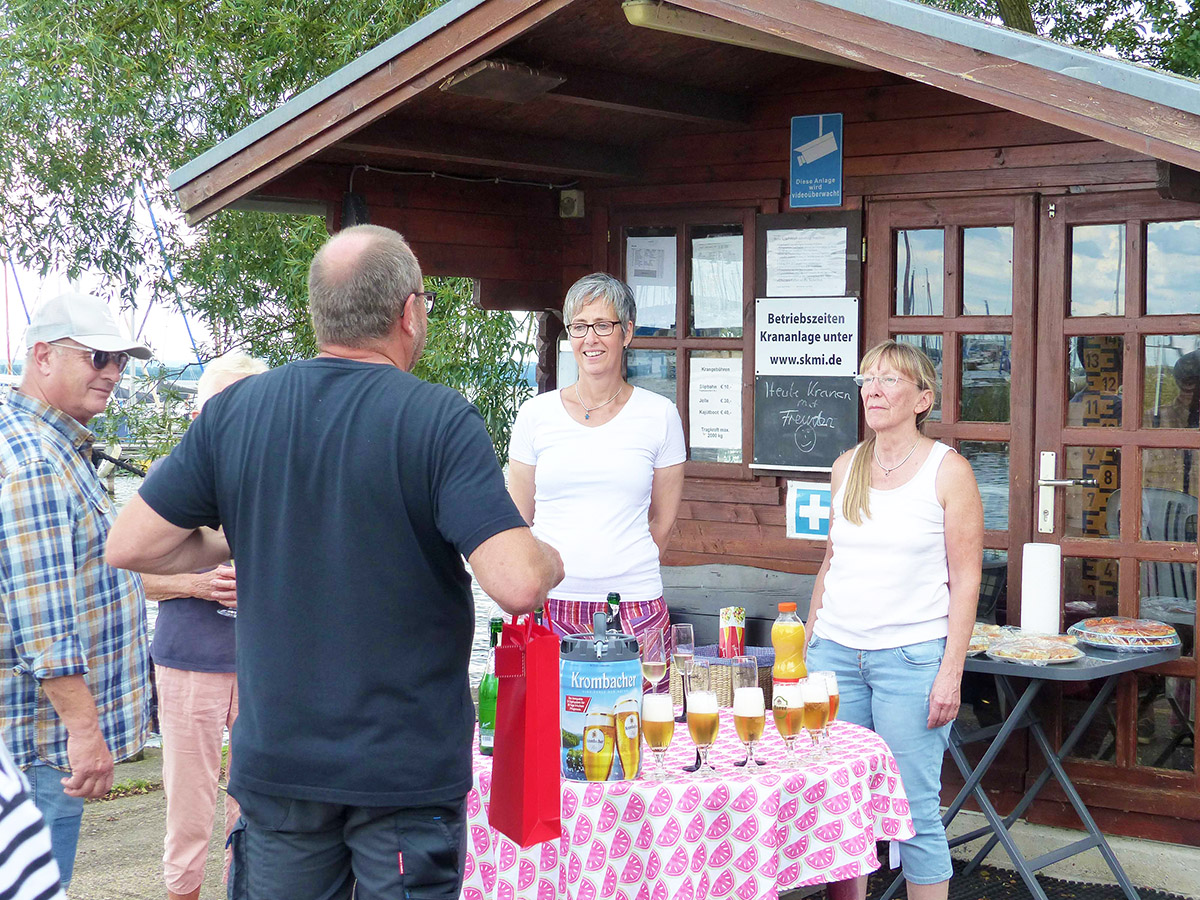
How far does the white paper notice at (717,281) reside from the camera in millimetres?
5484

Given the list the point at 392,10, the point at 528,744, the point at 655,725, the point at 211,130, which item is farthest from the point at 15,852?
the point at 211,130

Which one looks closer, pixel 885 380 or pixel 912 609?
pixel 912 609

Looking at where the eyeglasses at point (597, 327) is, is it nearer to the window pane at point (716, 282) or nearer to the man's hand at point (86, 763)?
the window pane at point (716, 282)

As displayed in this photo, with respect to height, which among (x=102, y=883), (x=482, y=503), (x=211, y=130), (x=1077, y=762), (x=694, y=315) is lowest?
(x=102, y=883)

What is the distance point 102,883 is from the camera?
15.5ft

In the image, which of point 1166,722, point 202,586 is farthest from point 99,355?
point 1166,722

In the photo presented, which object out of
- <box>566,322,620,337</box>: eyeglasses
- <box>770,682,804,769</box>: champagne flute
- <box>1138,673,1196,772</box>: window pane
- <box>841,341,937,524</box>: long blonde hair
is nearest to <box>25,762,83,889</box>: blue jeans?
<box>770,682,804,769</box>: champagne flute

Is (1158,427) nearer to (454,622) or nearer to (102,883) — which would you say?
(454,622)

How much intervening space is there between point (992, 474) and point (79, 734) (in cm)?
361

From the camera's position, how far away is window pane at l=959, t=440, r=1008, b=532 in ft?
16.2

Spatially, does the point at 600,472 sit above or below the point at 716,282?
below

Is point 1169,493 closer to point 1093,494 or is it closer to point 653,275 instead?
point 1093,494

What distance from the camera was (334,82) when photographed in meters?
4.39

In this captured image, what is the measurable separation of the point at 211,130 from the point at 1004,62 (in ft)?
23.1
